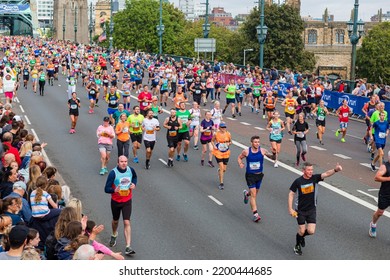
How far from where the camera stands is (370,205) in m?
15.7

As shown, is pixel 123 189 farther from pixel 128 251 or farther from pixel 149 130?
pixel 149 130

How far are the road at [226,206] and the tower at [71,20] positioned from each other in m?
141

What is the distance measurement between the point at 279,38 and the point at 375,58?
19.0 meters

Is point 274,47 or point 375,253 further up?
point 274,47

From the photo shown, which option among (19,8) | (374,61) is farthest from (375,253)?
(19,8)

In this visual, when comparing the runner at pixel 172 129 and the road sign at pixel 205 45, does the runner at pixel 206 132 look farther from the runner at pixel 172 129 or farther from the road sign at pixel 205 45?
the road sign at pixel 205 45

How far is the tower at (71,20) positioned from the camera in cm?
16300

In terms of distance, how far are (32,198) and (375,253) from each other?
5840 millimetres

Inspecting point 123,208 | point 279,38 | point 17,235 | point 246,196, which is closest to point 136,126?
point 246,196

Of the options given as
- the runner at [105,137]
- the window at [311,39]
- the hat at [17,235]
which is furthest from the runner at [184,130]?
the window at [311,39]

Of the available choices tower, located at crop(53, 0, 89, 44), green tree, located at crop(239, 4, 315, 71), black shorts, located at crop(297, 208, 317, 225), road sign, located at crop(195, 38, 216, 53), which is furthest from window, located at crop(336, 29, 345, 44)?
black shorts, located at crop(297, 208, 317, 225)

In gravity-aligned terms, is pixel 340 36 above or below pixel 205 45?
above

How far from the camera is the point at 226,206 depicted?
15.4 metres

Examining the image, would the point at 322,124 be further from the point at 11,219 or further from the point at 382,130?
the point at 11,219
